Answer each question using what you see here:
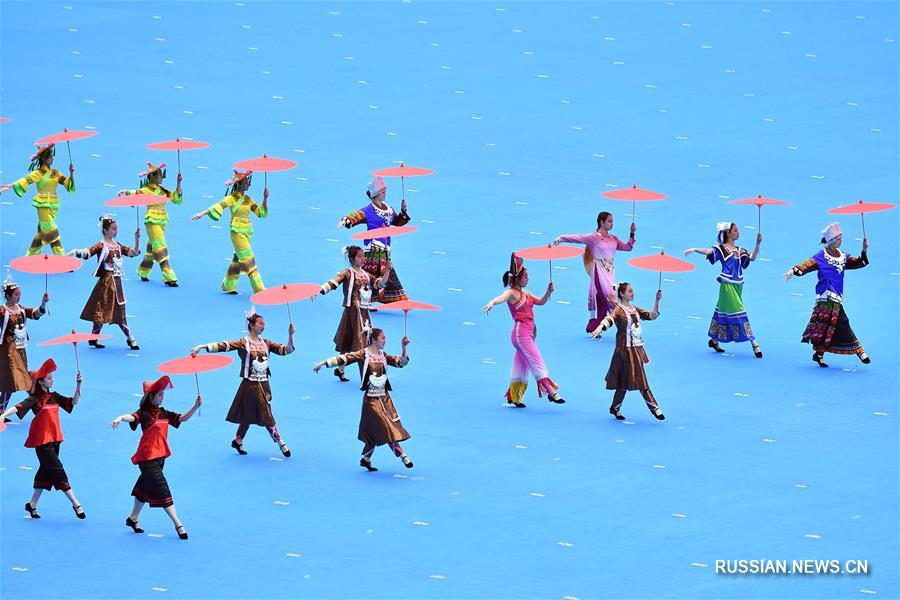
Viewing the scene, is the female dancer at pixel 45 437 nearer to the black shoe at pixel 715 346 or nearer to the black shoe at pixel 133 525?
the black shoe at pixel 133 525

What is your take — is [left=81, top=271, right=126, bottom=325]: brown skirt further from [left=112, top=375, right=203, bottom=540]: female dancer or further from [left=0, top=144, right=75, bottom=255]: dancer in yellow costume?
[left=112, top=375, right=203, bottom=540]: female dancer

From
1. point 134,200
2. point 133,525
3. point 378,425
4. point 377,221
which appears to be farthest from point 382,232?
point 133,525

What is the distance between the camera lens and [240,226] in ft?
79.5

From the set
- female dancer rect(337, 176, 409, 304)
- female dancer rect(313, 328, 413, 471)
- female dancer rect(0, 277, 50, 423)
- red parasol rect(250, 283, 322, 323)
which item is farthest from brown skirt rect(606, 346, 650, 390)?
female dancer rect(0, 277, 50, 423)

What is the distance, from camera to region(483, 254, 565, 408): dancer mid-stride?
20.5 metres

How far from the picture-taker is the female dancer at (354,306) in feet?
69.9

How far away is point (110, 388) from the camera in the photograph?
20.8m

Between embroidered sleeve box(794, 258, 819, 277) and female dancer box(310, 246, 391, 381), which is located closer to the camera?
female dancer box(310, 246, 391, 381)

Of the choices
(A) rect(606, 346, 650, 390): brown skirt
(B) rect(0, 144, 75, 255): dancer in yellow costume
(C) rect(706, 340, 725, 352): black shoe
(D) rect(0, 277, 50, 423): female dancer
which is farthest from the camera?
(B) rect(0, 144, 75, 255): dancer in yellow costume

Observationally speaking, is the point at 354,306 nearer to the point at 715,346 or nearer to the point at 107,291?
the point at 107,291

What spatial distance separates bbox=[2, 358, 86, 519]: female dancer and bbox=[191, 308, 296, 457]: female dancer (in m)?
1.93

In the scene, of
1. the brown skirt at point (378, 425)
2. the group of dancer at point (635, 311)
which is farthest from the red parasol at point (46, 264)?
the group of dancer at point (635, 311)

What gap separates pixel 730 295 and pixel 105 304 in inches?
297

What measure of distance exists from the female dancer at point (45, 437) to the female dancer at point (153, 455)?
0.75 meters
